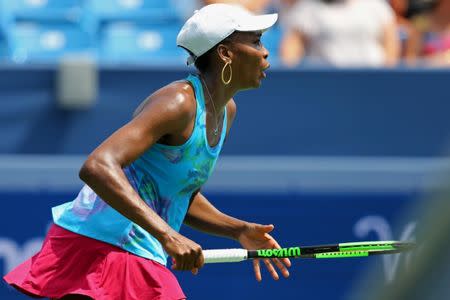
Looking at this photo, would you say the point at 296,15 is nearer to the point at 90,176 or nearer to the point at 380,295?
the point at 90,176

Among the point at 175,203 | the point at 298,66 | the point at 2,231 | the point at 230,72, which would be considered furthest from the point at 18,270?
the point at 298,66

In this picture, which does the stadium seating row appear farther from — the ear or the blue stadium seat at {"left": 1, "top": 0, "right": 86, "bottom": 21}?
the ear

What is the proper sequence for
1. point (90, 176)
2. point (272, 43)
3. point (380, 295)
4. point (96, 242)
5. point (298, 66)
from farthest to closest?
point (272, 43) → point (298, 66) → point (96, 242) → point (90, 176) → point (380, 295)

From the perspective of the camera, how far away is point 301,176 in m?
4.76

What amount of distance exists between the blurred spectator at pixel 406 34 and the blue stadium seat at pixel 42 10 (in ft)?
7.56

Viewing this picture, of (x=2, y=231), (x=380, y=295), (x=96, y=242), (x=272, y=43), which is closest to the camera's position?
(x=380, y=295)

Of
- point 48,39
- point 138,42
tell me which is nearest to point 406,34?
point 138,42

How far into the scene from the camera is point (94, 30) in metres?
6.66

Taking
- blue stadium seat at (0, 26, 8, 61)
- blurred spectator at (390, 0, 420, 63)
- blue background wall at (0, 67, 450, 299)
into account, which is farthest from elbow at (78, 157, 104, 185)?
blurred spectator at (390, 0, 420, 63)

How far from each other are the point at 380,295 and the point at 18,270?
243cm

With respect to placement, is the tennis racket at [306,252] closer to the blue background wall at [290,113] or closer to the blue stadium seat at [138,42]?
the blue background wall at [290,113]

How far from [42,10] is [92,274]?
415cm

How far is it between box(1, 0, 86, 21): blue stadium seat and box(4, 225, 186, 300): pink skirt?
3903mm

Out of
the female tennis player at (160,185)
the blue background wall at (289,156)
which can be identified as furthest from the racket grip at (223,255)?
the blue background wall at (289,156)
